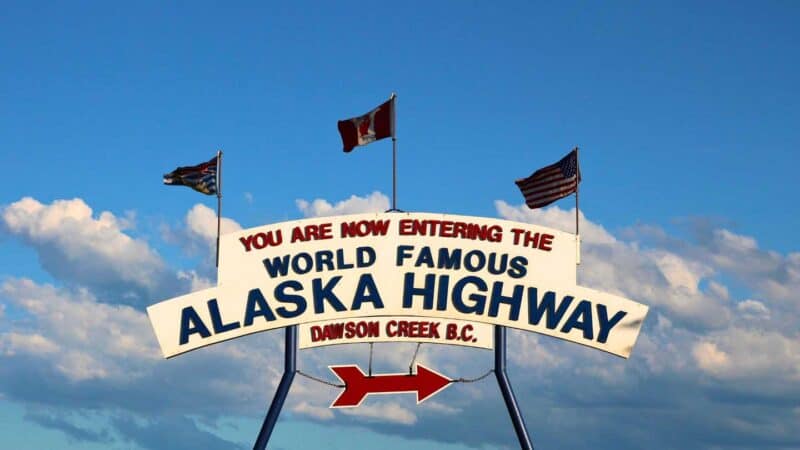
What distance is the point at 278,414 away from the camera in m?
33.3

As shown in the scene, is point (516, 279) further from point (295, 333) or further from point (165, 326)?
point (165, 326)

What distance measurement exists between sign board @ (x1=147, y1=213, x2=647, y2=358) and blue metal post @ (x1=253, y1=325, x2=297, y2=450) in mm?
267

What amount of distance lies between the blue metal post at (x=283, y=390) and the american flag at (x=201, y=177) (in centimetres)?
361

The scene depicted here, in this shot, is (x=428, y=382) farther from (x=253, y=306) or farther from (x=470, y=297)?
(x=253, y=306)

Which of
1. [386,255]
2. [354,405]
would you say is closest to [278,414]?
[354,405]

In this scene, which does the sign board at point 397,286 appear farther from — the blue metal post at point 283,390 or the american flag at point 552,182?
the american flag at point 552,182

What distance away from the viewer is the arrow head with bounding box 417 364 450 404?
33.6 m

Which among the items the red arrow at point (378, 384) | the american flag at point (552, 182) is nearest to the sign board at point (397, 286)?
the red arrow at point (378, 384)

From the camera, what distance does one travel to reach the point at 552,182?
1363 inches

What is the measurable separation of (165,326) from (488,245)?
6.35 meters

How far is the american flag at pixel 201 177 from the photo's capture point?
35.2m

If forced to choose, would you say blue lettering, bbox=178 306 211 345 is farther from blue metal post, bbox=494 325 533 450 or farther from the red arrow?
blue metal post, bbox=494 325 533 450

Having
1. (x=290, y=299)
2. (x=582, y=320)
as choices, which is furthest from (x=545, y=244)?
(x=290, y=299)

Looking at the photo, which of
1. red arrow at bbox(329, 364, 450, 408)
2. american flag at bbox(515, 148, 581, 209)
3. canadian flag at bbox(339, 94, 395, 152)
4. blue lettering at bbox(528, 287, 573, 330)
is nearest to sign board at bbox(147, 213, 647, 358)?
blue lettering at bbox(528, 287, 573, 330)
